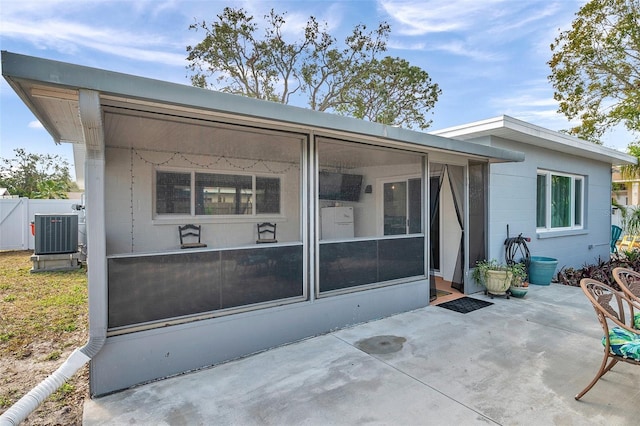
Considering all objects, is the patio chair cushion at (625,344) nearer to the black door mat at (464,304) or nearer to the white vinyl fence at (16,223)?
the black door mat at (464,304)

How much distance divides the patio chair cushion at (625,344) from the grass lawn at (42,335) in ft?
12.5

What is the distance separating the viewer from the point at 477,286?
19.1 ft

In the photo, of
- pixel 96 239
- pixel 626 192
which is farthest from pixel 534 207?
pixel 626 192

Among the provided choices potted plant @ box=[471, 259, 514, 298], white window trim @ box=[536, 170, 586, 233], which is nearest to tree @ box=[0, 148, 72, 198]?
potted plant @ box=[471, 259, 514, 298]

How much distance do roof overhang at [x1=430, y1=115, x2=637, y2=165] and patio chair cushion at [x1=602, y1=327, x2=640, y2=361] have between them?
368 centimetres

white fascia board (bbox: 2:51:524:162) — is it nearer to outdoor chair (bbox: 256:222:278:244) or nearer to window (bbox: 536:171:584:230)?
outdoor chair (bbox: 256:222:278:244)

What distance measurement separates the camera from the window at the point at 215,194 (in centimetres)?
376

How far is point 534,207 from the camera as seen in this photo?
6832 millimetres

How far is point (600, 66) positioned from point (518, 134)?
24.9 feet

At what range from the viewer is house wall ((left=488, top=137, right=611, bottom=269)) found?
6.12 metres

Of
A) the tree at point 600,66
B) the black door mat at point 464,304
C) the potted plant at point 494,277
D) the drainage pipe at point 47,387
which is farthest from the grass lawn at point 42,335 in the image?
the tree at point 600,66

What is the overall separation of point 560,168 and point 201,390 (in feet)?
26.9

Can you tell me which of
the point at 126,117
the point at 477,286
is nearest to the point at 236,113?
the point at 126,117

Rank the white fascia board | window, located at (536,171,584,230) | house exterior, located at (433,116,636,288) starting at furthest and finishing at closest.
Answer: window, located at (536,171,584,230), house exterior, located at (433,116,636,288), the white fascia board
